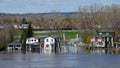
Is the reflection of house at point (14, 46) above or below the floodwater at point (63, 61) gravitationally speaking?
above

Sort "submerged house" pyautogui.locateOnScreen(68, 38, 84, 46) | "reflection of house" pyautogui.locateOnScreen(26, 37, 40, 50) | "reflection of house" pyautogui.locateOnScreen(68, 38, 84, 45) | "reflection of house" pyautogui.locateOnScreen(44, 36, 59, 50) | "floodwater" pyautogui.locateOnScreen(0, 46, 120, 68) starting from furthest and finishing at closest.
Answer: "reflection of house" pyautogui.locateOnScreen(68, 38, 84, 45), "submerged house" pyautogui.locateOnScreen(68, 38, 84, 46), "reflection of house" pyautogui.locateOnScreen(44, 36, 59, 50), "reflection of house" pyautogui.locateOnScreen(26, 37, 40, 50), "floodwater" pyautogui.locateOnScreen(0, 46, 120, 68)

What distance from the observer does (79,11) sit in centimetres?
9356

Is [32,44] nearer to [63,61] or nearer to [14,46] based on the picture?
[14,46]

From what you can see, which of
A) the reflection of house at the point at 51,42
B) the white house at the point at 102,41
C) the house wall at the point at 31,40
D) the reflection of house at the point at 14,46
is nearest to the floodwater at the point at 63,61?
the reflection of house at the point at 14,46

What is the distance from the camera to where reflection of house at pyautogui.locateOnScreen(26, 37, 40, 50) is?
63.2 meters

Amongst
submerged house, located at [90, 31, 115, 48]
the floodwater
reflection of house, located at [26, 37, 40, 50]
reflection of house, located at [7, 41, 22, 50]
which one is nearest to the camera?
the floodwater

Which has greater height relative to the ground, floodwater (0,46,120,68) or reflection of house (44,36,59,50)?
reflection of house (44,36,59,50)

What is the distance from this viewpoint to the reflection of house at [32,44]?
63219 mm

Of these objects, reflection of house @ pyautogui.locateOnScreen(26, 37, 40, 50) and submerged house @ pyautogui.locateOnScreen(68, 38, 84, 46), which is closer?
reflection of house @ pyautogui.locateOnScreen(26, 37, 40, 50)

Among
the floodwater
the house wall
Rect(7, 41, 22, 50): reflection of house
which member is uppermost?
the house wall

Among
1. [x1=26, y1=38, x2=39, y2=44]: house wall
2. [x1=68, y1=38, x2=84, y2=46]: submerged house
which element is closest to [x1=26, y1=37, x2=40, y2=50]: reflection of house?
[x1=26, y1=38, x2=39, y2=44]: house wall

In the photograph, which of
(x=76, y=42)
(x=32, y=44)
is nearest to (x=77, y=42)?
(x=76, y=42)

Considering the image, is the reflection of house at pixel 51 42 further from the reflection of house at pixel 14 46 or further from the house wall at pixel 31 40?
the reflection of house at pixel 14 46

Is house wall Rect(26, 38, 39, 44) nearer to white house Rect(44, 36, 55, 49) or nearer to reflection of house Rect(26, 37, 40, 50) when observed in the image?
reflection of house Rect(26, 37, 40, 50)
